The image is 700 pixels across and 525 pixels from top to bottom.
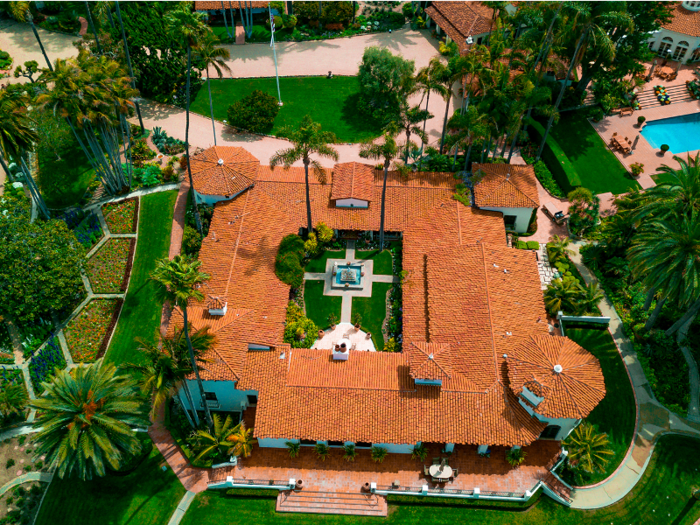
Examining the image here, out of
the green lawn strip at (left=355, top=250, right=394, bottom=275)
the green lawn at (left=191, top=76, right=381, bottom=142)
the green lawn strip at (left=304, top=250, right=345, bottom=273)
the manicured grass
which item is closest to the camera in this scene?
the green lawn strip at (left=355, top=250, right=394, bottom=275)

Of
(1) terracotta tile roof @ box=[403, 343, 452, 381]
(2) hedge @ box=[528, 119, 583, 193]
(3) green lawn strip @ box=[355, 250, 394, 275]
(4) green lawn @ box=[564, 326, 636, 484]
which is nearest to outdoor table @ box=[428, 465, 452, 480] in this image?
(1) terracotta tile roof @ box=[403, 343, 452, 381]

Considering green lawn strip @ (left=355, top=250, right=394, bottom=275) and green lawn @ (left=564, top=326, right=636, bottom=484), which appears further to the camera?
green lawn strip @ (left=355, top=250, right=394, bottom=275)

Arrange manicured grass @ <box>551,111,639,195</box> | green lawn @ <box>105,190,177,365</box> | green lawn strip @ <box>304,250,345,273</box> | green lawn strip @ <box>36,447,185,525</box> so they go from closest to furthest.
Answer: green lawn strip @ <box>36,447,185,525</box>
green lawn @ <box>105,190,177,365</box>
green lawn strip @ <box>304,250,345,273</box>
manicured grass @ <box>551,111,639,195</box>

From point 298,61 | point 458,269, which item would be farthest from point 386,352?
point 298,61

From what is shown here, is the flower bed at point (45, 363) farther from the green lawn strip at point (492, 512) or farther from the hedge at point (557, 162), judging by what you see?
the hedge at point (557, 162)

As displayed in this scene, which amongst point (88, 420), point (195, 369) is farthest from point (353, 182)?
point (88, 420)

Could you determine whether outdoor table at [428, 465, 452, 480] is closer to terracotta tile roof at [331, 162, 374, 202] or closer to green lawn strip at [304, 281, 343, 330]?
green lawn strip at [304, 281, 343, 330]

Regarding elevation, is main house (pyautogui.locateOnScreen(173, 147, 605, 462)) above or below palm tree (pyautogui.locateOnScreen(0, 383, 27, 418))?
above

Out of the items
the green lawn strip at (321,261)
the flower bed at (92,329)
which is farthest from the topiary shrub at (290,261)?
the flower bed at (92,329)
